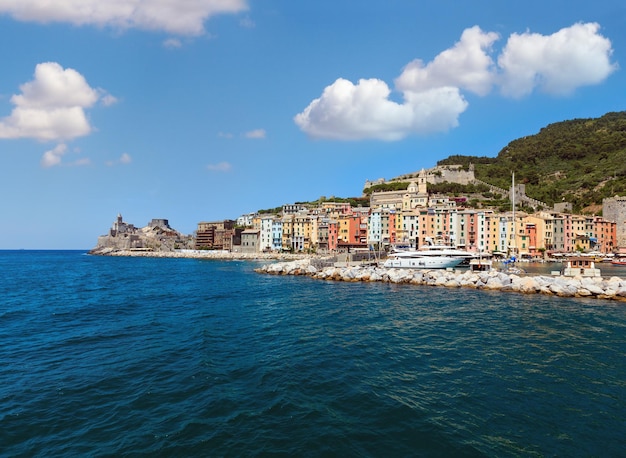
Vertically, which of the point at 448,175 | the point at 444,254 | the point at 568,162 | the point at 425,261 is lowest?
the point at 425,261

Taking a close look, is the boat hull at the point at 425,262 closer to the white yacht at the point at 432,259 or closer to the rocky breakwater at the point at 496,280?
the white yacht at the point at 432,259

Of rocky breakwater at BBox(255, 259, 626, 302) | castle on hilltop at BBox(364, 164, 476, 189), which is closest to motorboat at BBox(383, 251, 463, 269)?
rocky breakwater at BBox(255, 259, 626, 302)

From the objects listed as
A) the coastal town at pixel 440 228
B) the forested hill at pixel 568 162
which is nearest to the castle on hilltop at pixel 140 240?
the coastal town at pixel 440 228

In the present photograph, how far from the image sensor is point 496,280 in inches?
1319

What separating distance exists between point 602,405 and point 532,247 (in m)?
77.1

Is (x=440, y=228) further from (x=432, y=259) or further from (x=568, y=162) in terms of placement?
(x=568, y=162)

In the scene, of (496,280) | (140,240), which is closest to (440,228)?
(496,280)

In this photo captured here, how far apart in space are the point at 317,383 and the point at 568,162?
14924 cm

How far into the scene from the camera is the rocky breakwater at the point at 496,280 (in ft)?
93.1

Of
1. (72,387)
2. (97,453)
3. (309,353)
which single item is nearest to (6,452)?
(97,453)

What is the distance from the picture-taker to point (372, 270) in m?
43.6

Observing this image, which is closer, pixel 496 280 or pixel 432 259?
pixel 496 280

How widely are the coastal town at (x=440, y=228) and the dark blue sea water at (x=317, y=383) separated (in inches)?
1960

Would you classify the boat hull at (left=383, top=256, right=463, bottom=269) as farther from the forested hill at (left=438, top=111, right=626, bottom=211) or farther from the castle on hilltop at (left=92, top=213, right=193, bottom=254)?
the castle on hilltop at (left=92, top=213, right=193, bottom=254)
